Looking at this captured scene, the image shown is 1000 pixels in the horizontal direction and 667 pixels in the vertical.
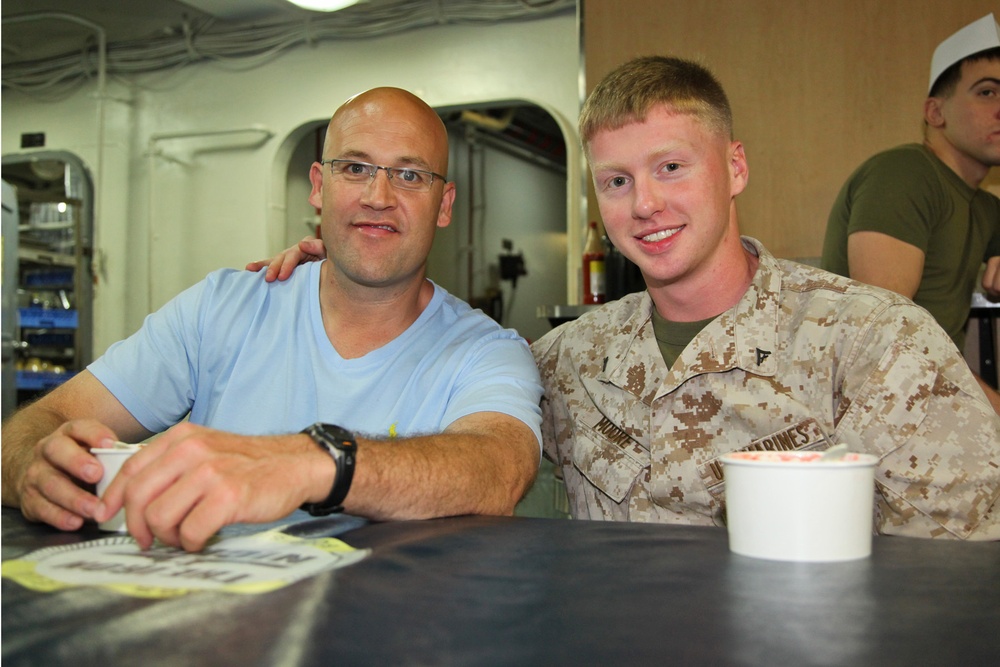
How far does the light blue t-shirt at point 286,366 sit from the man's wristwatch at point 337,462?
0.47 metres

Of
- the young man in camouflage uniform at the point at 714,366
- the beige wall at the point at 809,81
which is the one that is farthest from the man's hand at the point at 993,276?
the beige wall at the point at 809,81

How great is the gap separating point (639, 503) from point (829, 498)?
0.72 metres

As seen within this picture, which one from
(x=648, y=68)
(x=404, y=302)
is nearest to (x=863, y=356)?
(x=648, y=68)

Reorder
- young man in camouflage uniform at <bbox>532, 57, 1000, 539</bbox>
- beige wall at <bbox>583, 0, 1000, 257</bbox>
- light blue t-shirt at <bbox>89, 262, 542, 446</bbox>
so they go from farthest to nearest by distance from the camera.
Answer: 1. beige wall at <bbox>583, 0, 1000, 257</bbox>
2. light blue t-shirt at <bbox>89, 262, 542, 446</bbox>
3. young man in camouflage uniform at <bbox>532, 57, 1000, 539</bbox>

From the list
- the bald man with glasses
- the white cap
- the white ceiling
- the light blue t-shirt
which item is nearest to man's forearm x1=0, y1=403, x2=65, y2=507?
the bald man with glasses

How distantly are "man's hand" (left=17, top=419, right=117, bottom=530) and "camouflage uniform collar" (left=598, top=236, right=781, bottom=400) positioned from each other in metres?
0.84

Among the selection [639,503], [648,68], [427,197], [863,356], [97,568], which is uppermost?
[648,68]

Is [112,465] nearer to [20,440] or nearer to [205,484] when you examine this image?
[205,484]

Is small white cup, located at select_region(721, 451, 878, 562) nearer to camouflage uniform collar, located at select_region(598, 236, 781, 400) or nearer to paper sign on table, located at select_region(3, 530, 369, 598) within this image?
paper sign on table, located at select_region(3, 530, 369, 598)

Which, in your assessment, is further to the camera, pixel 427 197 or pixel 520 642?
pixel 427 197

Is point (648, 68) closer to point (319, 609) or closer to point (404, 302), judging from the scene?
point (404, 302)

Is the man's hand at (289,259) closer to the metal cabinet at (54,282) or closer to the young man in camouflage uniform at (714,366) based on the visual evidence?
the young man in camouflage uniform at (714,366)

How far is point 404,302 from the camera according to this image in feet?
5.65

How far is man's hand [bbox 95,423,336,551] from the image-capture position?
0.78m
